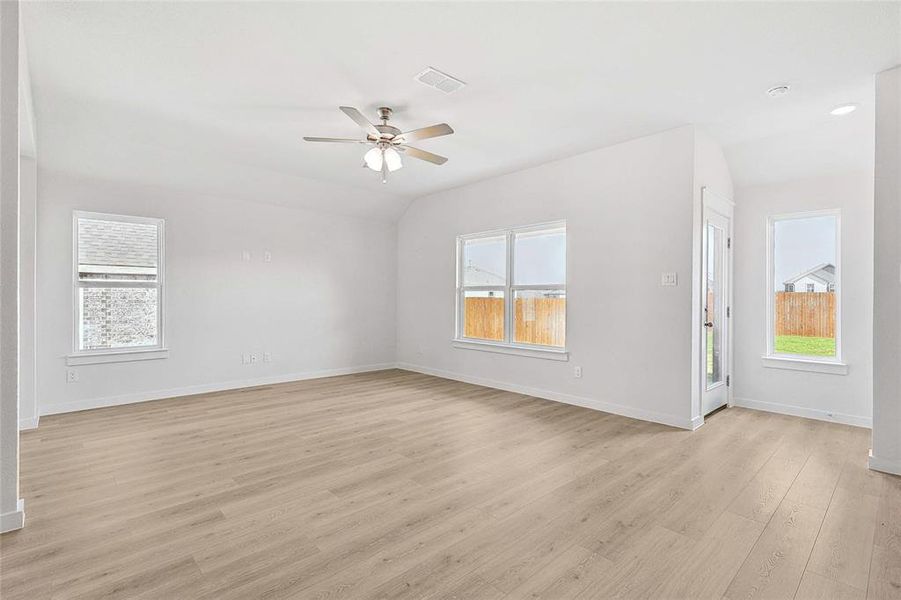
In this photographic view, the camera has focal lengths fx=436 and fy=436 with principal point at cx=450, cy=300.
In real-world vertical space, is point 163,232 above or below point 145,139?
below

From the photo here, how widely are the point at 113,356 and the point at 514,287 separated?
4.79 m

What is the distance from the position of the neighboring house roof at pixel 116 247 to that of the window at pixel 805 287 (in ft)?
23.2

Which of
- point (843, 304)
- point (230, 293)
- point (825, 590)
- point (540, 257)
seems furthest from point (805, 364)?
point (230, 293)

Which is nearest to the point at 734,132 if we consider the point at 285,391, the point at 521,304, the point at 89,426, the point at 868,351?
the point at 868,351

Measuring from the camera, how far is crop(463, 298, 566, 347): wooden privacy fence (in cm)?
525

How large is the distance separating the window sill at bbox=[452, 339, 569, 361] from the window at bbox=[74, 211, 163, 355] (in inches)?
152

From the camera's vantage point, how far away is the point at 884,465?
3025 millimetres

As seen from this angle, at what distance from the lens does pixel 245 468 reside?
3129mm

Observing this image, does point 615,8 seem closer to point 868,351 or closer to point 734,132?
point 734,132

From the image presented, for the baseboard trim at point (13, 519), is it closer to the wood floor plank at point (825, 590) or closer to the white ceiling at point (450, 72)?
the white ceiling at point (450, 72)

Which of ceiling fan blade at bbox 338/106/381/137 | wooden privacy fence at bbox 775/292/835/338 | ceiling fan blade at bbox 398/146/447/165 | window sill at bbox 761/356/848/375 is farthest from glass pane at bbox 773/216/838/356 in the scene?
ceiling fan blade at bbox 338/106/381/137

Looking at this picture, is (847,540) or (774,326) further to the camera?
(774,326)

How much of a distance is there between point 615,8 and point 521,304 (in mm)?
3739

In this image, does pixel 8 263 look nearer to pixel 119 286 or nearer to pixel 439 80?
pixel 439 80
